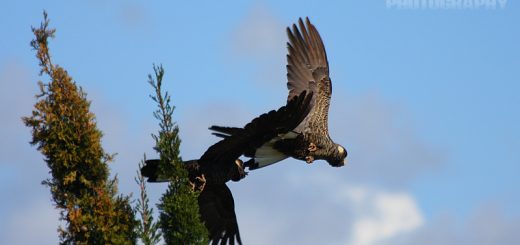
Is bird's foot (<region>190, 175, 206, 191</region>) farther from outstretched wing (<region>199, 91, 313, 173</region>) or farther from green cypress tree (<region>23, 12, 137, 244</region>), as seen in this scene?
green cypress tree (<region>23, 12, 137, 244</region>)

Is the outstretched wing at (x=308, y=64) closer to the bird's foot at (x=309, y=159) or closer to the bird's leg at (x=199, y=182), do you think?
the bird's foot at (x=309, y=159)

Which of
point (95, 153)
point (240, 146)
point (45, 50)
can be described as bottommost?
point (95, 153)

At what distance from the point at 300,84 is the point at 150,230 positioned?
11160 mm

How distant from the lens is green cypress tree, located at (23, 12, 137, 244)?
29.2 ft

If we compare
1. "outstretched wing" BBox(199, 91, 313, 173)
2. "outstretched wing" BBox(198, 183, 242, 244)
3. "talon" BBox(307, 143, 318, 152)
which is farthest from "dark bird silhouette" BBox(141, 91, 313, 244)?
"talon" BBox(307, 143, 318, 152)

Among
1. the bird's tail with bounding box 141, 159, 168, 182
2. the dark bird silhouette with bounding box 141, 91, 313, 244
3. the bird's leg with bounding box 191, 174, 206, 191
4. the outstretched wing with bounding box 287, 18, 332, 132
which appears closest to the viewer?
the bird's tail with bounding box 141, 159, 168, 182

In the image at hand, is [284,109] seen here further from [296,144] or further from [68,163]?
[68,163]

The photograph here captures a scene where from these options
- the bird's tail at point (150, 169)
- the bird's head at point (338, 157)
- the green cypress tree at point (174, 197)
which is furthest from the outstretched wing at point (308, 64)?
the green cypress tree at point (174, 197)

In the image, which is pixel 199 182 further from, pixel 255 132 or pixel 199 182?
pixel 255 132

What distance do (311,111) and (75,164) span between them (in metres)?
10.2

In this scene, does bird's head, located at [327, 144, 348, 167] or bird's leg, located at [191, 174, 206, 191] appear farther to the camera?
bird's head, located at [327, 144, 348, 167]

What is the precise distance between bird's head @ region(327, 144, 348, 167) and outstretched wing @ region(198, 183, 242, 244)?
2711 mm

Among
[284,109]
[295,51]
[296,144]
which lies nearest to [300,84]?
[295,51]

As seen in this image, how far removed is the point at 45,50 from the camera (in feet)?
29.8
